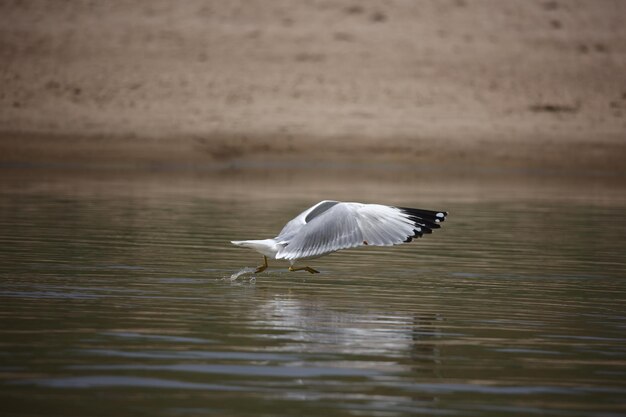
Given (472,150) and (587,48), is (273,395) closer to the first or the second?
(472,150)

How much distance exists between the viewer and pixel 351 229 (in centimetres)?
991

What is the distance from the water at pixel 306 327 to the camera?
5.88 metres

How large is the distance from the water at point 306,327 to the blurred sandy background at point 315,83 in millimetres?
24363

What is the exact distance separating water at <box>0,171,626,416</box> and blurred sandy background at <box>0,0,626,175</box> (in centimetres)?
2436

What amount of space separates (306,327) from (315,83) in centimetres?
3706

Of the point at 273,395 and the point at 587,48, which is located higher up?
the point at 587,48

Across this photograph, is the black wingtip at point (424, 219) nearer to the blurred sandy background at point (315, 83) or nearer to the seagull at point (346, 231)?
the seagull at point (346, 231)

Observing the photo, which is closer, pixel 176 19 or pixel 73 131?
pixel 73 131

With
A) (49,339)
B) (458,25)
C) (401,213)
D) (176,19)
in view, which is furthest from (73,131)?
(49,339)

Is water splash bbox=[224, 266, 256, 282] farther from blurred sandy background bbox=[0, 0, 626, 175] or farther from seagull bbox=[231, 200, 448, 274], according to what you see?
blurred sandy background bbox=[0, 0, 626, 175]

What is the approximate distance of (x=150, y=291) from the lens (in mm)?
9609

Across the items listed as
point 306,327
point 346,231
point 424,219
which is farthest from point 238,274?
point 306,327

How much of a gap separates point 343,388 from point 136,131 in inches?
1388

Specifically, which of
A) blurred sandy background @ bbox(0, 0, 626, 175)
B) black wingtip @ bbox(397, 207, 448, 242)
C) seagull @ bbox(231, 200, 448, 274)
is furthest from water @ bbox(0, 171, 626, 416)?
blurred sandy background @ bbox(0, 0, 626, 175)
